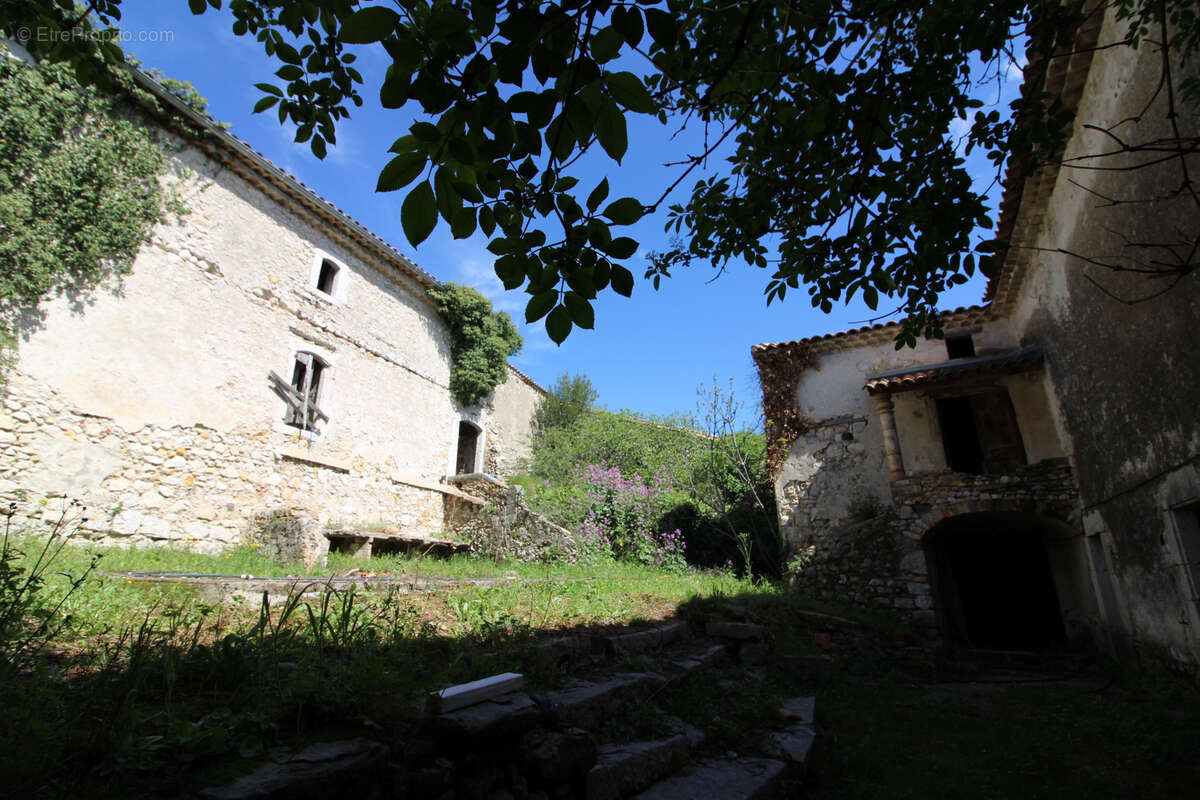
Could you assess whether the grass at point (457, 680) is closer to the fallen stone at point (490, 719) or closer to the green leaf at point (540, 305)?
the fallen stone at point (490, 719)

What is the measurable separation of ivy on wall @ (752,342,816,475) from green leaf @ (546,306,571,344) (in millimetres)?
10330

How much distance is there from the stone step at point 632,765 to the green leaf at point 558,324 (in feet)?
7.32

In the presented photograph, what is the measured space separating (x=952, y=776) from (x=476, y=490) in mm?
10885

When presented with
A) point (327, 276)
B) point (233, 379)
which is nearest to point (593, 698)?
point (233, 379)

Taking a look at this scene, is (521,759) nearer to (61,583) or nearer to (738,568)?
(61,583)

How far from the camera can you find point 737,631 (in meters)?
6.08

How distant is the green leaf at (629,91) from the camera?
1.39 metres

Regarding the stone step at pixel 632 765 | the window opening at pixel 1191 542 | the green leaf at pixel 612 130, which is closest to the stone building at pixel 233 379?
the stone step at pixel 632 765

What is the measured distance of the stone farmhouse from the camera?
5.50 metres

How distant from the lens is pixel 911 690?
6.48 metres

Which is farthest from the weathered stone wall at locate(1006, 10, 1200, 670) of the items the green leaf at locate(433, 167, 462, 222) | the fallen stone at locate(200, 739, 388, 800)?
the fallen stone at locate(200, 739, 388, 800)

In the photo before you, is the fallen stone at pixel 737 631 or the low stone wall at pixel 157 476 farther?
the low stone wall at pixel 157 476

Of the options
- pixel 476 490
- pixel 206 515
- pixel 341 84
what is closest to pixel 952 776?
pixel 341 84

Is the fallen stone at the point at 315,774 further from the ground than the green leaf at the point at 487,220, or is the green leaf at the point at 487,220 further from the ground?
the green leaf at the point at 487,220
